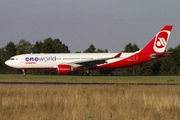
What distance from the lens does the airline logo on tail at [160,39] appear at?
38.8 meters

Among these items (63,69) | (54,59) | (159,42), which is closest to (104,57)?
(63,69)

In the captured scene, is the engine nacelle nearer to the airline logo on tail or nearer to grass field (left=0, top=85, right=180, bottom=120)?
the airline logo on tail

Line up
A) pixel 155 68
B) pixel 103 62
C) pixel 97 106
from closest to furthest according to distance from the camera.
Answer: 1. pixel 97 106
2. pixel 103 62
3. pixel 155 68

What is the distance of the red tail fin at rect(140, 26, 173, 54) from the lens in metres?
38.8

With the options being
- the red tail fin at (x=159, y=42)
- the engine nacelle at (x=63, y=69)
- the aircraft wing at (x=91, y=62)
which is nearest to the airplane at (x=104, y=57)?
the red tail fin at (x=159, y=42)

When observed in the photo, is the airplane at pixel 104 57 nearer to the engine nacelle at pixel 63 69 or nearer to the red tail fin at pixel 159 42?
the red tail fin at pixel 159 42

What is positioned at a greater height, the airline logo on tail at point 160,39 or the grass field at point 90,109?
the airline logo on tail at point 160,39

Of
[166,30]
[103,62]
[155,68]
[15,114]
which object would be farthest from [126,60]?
[15,114]

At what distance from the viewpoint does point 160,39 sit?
38.9 m

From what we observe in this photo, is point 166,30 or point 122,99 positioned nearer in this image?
point 122,99

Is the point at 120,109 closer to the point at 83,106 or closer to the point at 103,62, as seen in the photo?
the point at 83,106

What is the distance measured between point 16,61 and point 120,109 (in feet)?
104

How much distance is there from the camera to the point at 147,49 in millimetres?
39000

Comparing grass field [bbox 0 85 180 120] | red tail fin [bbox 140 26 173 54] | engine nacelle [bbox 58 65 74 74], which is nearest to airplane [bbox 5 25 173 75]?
red tail fin [bbox 140 26 173 54]
